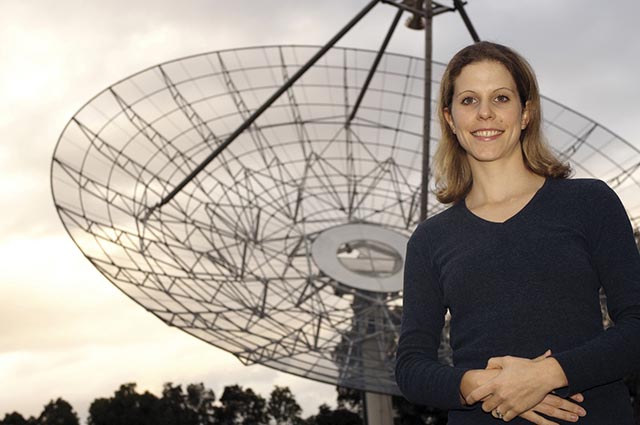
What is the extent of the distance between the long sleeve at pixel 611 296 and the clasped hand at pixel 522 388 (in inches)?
2.3

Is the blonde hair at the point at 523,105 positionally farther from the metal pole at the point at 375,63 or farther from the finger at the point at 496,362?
the metal pole at the point at 375,63

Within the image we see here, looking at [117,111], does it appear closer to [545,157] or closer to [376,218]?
[376,218]

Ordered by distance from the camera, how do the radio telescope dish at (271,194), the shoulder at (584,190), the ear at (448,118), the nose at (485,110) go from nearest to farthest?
the shoulder at (584,190) → the nose at (485,110) → the ear at (448,118) → the radio telescope dish at (271,194)

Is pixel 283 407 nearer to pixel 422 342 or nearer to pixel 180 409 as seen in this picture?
pixel 180 409

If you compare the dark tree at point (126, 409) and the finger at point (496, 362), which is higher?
the dark tree at point (126, 409)

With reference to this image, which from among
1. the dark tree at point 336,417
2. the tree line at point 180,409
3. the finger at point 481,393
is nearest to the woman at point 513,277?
the finger at point 481,393

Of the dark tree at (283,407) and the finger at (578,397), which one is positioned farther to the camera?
the dark tree at (283,407)

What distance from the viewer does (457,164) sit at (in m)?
4.65

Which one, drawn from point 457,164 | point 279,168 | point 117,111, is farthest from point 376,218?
point 457,164

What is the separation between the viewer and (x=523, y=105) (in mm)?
4328

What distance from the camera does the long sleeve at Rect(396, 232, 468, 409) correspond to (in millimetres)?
3842

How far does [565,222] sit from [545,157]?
43 centimetres

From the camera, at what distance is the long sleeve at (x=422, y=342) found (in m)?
3.84

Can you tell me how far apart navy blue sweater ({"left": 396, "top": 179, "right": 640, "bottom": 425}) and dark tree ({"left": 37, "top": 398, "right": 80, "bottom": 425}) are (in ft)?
312
